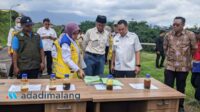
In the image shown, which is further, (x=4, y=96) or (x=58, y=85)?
(x=58, y=85)

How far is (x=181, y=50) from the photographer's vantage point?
5457mm

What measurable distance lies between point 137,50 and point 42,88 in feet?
6.54

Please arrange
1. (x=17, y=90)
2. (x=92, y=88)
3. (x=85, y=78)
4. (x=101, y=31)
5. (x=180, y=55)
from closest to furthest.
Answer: (x=17, y=90) < (x=92, y=88) < (x=85, y=78) < (x=180, y=55) < (x=101, y=31)

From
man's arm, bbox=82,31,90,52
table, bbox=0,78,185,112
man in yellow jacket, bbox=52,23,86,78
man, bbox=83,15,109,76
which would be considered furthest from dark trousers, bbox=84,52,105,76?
table, bbox=0,78,185,112

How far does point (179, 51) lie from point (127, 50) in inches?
31.6

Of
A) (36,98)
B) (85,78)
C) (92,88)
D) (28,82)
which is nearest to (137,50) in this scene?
(85,78)

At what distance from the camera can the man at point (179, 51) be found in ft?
17.8

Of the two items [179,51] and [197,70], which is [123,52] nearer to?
[179,51]

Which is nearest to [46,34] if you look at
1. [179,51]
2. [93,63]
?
[93,63]

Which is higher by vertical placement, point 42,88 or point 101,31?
point 101,31

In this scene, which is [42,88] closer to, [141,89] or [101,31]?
[141,89]

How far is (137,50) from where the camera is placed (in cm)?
561

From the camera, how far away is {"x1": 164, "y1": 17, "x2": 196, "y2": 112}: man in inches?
213

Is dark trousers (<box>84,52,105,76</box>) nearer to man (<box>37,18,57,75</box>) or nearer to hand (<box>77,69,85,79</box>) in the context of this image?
hand (<box>77,69,85,79</box>)
